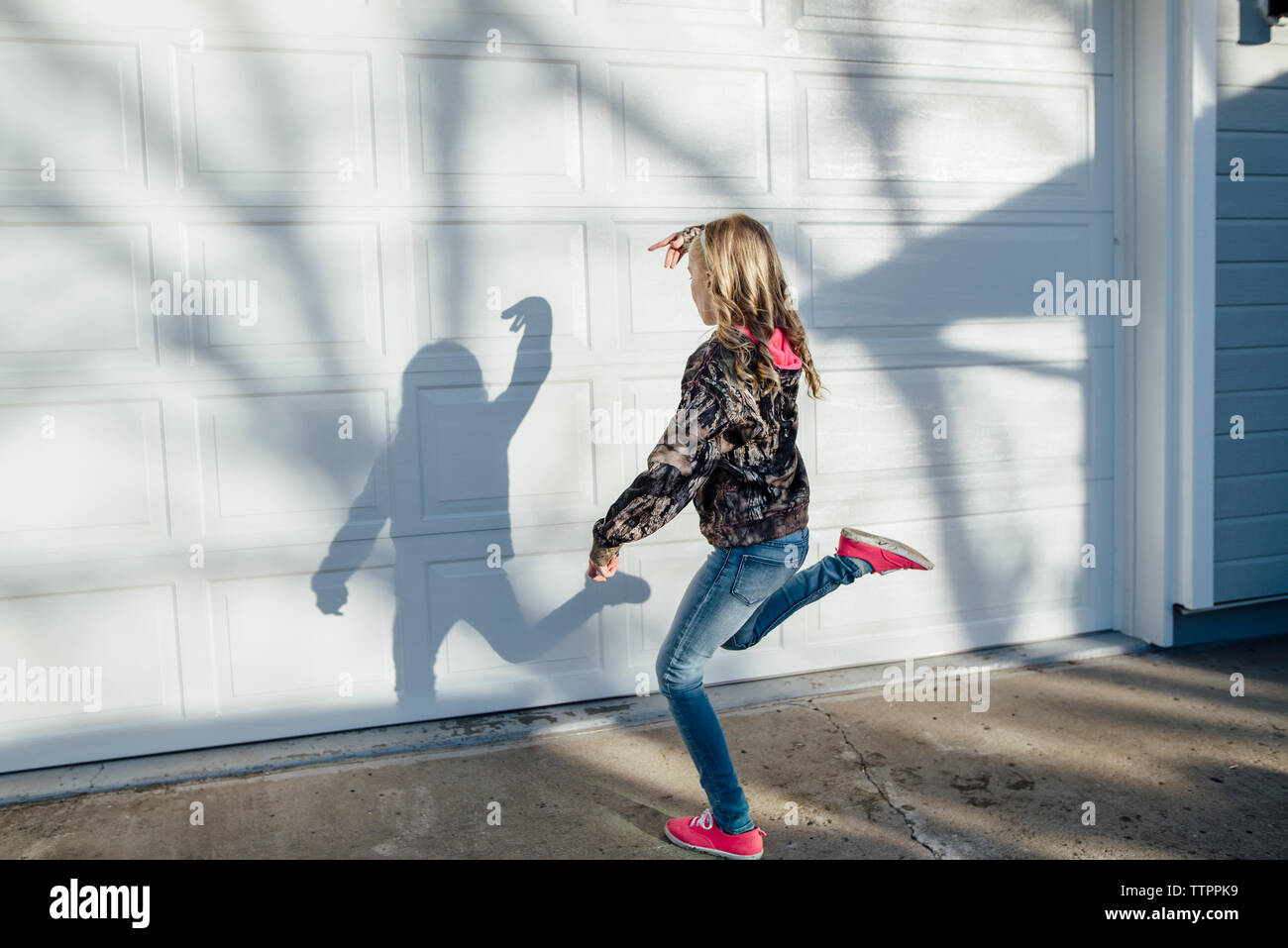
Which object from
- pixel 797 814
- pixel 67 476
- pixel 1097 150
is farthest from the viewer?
pixel 1097 150

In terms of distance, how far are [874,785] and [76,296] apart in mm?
2986

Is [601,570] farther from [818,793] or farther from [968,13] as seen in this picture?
[968,13]

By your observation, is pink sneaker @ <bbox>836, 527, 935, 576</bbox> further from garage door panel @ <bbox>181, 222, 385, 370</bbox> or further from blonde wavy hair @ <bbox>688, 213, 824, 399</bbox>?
garage door panel @ <bbox>181, 222, 385, 370</bbox>

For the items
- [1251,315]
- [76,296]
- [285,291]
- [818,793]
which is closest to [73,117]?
[76,296]

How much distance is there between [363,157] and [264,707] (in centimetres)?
192

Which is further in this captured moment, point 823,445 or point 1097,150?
point 1097,150

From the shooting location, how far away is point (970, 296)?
4707 mm

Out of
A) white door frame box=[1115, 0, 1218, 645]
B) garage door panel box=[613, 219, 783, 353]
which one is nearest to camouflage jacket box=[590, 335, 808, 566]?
garage door panel box=[613, 219, 783, 353]

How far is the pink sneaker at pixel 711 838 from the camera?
308 cm

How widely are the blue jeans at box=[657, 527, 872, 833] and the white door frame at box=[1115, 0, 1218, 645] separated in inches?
100

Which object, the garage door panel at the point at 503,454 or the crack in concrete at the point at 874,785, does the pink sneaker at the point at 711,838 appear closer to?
the crack in concrete at the point at 874,785

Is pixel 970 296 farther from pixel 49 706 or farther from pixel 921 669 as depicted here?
pixel 49 706

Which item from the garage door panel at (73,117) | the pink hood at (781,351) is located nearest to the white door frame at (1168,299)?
the pink hood at (781,351)
